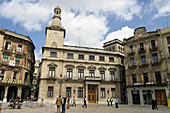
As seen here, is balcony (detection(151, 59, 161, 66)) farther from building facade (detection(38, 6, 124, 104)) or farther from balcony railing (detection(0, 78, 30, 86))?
balcony railing (detection(0, 78, 30, 86))

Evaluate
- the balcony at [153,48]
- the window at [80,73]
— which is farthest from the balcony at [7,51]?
the balcony at [153,48]


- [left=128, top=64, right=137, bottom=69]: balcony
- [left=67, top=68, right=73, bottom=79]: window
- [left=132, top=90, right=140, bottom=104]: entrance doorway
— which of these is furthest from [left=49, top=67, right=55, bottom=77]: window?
[left=132, top=90, right=140, bottom=104]: entrance doorway

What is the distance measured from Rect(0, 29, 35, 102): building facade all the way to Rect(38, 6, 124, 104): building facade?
16.3 ft

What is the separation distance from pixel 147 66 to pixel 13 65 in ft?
104

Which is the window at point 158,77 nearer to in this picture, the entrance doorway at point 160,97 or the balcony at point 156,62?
the balcony at point 156,62

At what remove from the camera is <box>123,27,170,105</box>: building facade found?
29469mm

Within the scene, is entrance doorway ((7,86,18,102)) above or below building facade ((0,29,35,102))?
below

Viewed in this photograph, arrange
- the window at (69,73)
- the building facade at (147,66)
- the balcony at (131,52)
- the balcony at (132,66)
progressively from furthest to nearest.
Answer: the balcony at (131,52)
the window at (69,73)
the balcony at (132,66)
the building facade at (147,66)

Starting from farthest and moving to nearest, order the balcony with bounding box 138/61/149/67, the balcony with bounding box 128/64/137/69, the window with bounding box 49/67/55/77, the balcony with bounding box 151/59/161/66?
the balcony with bounding box 128/64/137/69 → the window with bounding box 49/67/55/77 → the balcony with bounding box 138/61/149/67 → the balcony with bounding box 151/59/161/66

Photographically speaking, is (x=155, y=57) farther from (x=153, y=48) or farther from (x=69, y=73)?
(x=69, y=73)

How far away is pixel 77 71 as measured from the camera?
35.7 metres

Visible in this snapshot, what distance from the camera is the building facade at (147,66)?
29469mm

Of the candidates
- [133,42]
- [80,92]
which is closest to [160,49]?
[133,42]

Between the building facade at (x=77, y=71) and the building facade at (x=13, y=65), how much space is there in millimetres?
4967
